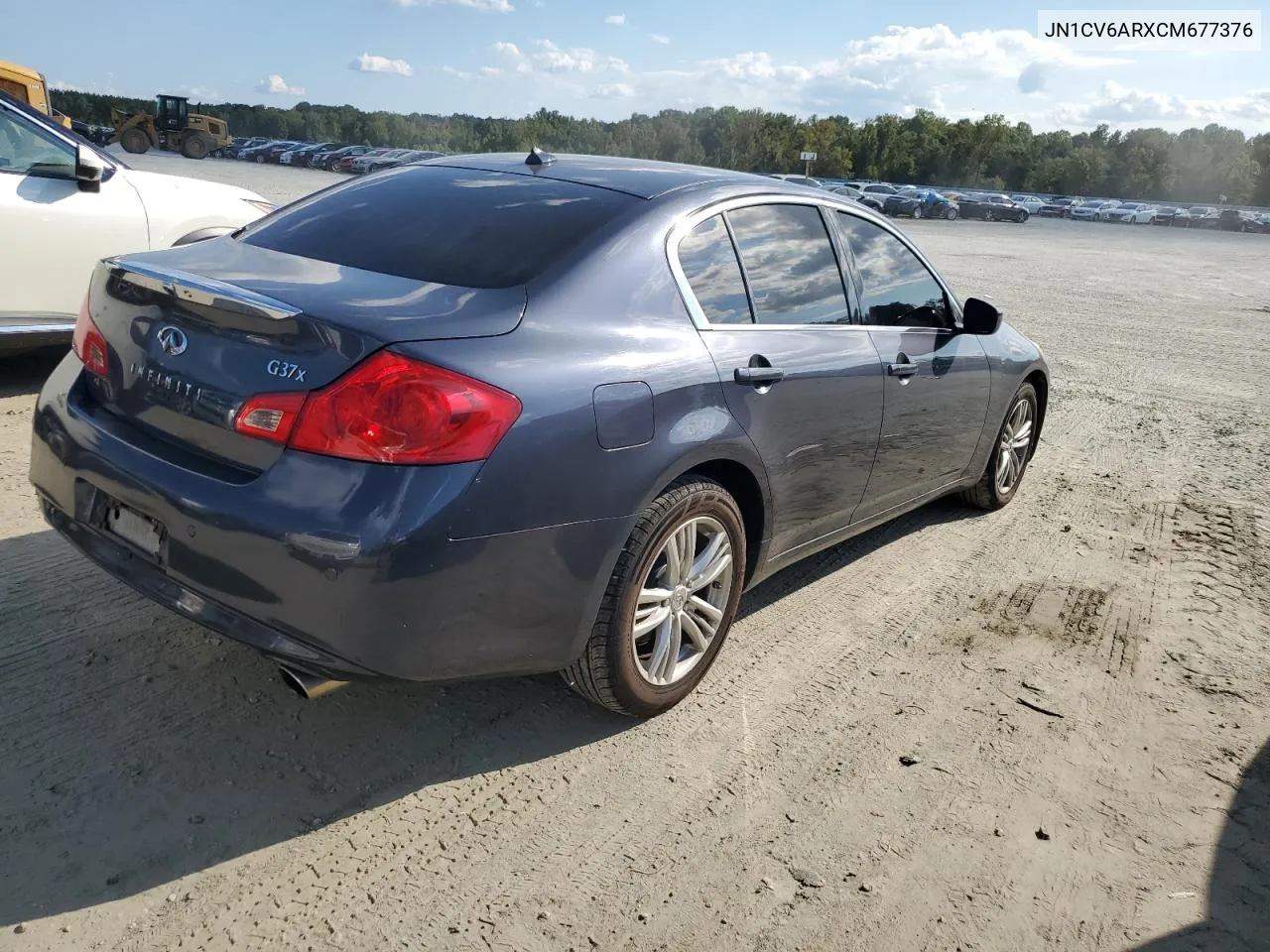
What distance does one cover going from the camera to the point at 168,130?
45.7m

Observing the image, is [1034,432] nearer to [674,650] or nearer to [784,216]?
[784,216]

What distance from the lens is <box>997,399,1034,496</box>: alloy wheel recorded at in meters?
5.48

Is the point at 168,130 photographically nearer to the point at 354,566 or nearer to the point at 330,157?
the point at 330,157

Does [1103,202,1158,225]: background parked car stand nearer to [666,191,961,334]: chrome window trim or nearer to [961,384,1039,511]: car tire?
[961,384,1039,511]: car tire

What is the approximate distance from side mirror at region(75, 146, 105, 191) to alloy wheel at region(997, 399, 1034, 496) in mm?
5375

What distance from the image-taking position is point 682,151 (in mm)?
78812

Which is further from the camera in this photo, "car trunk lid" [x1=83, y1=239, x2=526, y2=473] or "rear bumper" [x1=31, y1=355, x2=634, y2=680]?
"car trunk lid" [x1=83, y1=239, x2=526, y2=473]

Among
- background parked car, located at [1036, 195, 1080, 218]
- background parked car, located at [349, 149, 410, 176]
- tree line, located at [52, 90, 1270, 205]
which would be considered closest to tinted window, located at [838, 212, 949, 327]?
background parked car, located at [349, 149, 410, 176]

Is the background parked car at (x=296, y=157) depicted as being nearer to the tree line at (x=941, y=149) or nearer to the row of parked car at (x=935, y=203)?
the tree line at (x=941, y=149)

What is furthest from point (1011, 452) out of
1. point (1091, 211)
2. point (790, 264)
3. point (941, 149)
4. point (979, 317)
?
point (941, 149)

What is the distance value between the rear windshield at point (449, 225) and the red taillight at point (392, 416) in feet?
1.59

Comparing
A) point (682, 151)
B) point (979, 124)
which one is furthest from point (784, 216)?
point (979, 124)

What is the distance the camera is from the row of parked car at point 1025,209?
49281 mm

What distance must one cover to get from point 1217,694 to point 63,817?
12.4 feet
